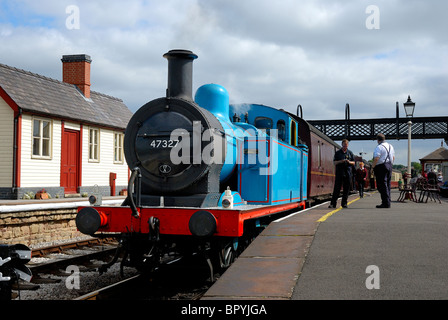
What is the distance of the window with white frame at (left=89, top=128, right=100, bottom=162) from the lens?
19.5 metres

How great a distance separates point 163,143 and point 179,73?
103 cm

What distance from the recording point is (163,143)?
6.21m

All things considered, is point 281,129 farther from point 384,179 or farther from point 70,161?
point 70,161

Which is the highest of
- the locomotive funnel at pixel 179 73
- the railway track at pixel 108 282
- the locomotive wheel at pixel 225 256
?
the locomotive funnel at pixel 179 73

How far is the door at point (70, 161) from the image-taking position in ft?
57.9

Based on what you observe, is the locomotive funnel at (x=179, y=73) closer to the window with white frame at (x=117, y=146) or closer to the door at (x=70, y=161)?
the door at (x=70, y=161)

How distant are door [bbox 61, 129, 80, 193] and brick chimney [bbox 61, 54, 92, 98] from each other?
3.21 metres

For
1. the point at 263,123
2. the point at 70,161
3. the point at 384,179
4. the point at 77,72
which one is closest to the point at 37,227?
the point at 263,123

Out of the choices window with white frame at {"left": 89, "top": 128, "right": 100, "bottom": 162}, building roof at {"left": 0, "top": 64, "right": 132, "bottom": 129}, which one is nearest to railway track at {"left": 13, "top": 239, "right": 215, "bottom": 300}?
building roof at {"left": 0, "top": 64, "right": 132, "bottom": 129}

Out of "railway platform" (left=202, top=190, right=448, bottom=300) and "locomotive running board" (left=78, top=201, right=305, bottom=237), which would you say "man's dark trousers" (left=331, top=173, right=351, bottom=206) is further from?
"locomotive running board" (left=78, top=201, right=305, bottom=237)

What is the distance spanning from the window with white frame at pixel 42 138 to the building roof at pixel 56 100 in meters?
0.42

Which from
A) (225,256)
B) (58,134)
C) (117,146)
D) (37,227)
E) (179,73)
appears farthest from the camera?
(117,146)

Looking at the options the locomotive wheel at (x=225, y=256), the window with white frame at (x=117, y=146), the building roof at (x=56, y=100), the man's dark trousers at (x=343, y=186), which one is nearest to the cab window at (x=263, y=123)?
the man's dark trousers at (x=343, y=186)
